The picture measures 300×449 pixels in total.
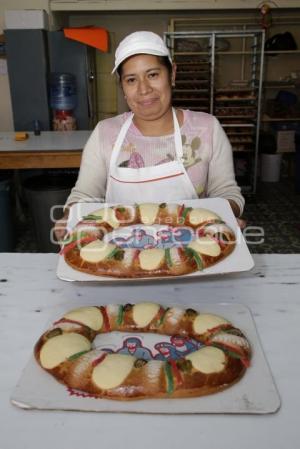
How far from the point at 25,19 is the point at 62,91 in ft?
2.59

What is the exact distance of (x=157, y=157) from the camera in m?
1.67

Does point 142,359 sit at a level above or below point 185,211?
below

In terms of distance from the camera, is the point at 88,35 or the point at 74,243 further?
the point at 88,35

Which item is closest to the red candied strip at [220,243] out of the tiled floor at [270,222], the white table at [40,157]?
the tiled floor at [270,222]

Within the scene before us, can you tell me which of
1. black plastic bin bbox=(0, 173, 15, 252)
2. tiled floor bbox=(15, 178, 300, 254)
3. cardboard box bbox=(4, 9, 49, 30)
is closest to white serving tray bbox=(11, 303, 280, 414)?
tiled floor bbox=(15, 178, 300, 254)

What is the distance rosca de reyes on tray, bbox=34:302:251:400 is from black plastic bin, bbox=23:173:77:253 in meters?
2.11

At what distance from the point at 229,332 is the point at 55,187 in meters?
2.52

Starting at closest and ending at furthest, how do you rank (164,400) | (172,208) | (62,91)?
(164,400), (172,208), (62,91)

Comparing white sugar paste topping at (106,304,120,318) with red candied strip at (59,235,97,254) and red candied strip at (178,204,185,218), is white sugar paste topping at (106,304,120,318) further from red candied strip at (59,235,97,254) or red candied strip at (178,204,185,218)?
red candied strip at (178,204,185,218)

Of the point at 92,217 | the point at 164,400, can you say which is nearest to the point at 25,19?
the point at 92,217

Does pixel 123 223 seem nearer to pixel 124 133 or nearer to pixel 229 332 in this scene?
pixel 124 133

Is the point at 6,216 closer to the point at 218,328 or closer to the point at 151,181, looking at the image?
the point at 151,181

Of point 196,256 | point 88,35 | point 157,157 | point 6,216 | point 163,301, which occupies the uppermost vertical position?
point 88,35

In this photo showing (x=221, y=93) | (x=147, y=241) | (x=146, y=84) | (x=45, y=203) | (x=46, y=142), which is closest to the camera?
(x=147, y=241)
